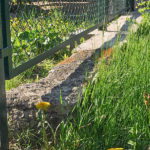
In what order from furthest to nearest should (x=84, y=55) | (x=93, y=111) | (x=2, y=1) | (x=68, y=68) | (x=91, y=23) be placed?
1. (x=91, y=23)
2. (x=84, y=55)
3. (x=68, y=68)
4. (x=93, y=111)
5. (x=2, y=1)

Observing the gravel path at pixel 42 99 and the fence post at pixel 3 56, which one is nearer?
the fence post at pixel 3 56

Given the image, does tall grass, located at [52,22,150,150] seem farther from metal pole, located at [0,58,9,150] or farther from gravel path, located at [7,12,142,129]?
metal pole, located at [0,58,9,150]

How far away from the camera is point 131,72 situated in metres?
2.32

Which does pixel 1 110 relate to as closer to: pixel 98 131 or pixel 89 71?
pixel 98 131

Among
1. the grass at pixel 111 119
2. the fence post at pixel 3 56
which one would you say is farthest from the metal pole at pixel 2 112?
the grass at pixel 111 119

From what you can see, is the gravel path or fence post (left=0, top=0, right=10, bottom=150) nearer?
fence post (left=0, top=0, right=10, bottom=150)

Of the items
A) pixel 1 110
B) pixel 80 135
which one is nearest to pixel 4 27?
pixel 1 110

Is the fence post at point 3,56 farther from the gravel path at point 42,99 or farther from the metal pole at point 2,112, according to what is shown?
the gravel path at point 42,99

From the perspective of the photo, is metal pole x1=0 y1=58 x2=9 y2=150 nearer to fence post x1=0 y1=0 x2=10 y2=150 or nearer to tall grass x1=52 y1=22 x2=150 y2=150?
fence post x1=0 y1=0 x2=10 y2=150

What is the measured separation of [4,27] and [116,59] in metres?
1.07

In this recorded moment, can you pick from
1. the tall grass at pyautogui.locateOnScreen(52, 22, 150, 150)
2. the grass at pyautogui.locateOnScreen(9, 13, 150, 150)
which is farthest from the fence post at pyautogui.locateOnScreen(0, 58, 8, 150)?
the tall grass at pyautogui.locateOnScreen(52, 22, 150, 150)

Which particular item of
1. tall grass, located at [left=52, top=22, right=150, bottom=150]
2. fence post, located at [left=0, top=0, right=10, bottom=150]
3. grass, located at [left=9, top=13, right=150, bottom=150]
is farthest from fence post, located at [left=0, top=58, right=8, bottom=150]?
tall grass, located at [left=52, top=22, right=150, bottom=150]

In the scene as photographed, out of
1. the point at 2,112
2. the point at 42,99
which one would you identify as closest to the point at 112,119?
the point at 42,99

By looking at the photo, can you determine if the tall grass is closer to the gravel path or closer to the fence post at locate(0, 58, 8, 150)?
the gravel path
